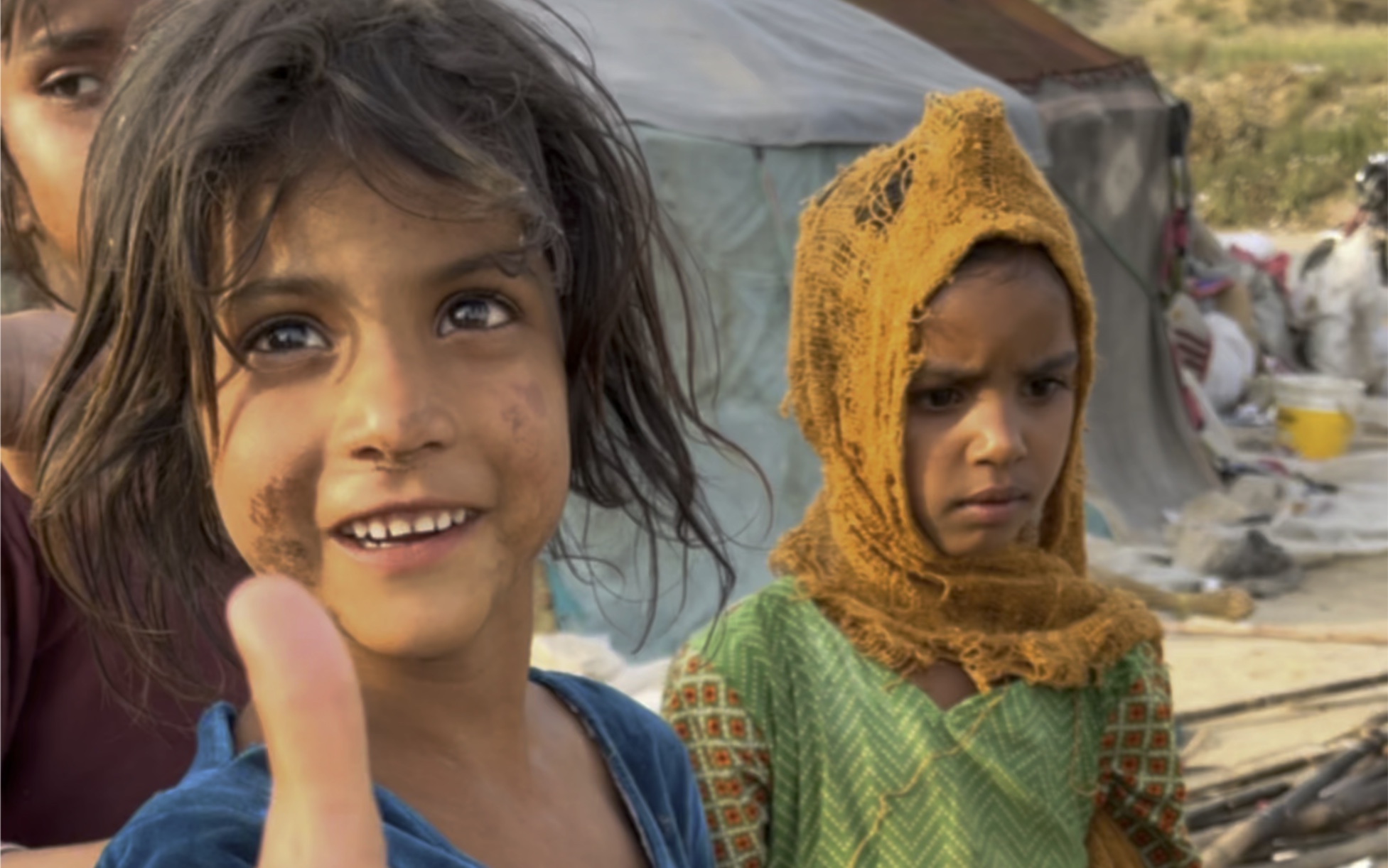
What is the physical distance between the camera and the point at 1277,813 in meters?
3.74

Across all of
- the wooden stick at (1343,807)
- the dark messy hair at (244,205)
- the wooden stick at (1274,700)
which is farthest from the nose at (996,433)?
the wooden stick at (1274,700)

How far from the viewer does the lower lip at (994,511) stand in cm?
194

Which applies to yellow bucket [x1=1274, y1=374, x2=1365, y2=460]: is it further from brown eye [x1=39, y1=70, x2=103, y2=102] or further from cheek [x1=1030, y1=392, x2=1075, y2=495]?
brown eye [x1=39, y1=70, x2=103, y2=102]

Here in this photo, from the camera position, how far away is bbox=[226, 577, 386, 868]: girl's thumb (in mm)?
572

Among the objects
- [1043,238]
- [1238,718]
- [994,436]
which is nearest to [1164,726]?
[994,436]

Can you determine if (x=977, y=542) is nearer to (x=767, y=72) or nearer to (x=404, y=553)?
(x=404, y=553)

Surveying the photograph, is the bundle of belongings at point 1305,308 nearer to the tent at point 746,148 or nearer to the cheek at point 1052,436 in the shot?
the tent at point 746,148

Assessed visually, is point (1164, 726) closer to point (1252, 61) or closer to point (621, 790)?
point (621, 790)

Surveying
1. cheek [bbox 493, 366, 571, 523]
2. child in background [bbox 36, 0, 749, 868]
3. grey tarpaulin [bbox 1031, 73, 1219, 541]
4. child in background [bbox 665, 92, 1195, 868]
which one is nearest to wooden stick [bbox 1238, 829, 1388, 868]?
child in background [bbox 665, 92, 1195, 868]

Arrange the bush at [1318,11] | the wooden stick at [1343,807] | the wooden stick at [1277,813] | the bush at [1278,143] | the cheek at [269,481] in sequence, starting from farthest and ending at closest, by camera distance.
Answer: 1. the bush at [1318,11]
2. the bush at [1278,143]
3. the wooden stick at [1343,807]
4. the wooden stick at [1277,813]
5. the cheek at [269,481]

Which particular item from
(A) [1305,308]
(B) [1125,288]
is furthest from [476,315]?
(A) [1305,308]

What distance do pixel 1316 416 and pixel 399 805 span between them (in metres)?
8.53

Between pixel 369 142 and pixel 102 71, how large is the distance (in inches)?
19.9

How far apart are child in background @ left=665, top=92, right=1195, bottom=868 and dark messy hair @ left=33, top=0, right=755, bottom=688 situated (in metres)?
0.64
